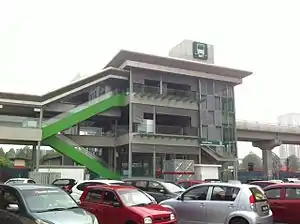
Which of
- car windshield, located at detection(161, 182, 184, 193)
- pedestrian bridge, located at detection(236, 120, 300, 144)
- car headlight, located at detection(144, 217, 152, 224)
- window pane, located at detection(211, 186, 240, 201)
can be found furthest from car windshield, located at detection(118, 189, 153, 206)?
pedestrian bridge, located at detection(236, 120, 300, 144)

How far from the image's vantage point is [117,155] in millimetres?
38219

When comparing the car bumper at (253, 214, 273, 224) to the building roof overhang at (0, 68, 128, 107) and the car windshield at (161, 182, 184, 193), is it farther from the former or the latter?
the building roof overhang at (0, 68, 128, 107)

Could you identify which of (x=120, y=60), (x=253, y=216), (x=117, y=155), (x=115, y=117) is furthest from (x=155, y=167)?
(x=253, y=216)

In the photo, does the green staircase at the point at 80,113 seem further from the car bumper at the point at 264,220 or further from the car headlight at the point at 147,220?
the car bumper at the point at 264,220

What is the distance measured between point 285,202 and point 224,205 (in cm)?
281

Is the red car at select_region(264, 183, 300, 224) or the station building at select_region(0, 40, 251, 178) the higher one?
the station building at select_region(0, 40, 251, 178)

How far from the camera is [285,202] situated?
458 inches

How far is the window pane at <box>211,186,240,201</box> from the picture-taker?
10133mm

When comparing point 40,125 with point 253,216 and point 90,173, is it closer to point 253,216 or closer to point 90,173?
point 90,173

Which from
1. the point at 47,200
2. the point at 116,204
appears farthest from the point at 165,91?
the point at 47,200

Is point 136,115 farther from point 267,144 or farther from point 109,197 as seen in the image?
point 267,144

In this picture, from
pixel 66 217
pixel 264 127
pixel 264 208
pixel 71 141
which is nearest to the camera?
pixel 66 217

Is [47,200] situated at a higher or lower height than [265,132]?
lower

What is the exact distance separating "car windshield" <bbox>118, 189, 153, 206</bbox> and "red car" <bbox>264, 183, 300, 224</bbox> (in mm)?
4600
